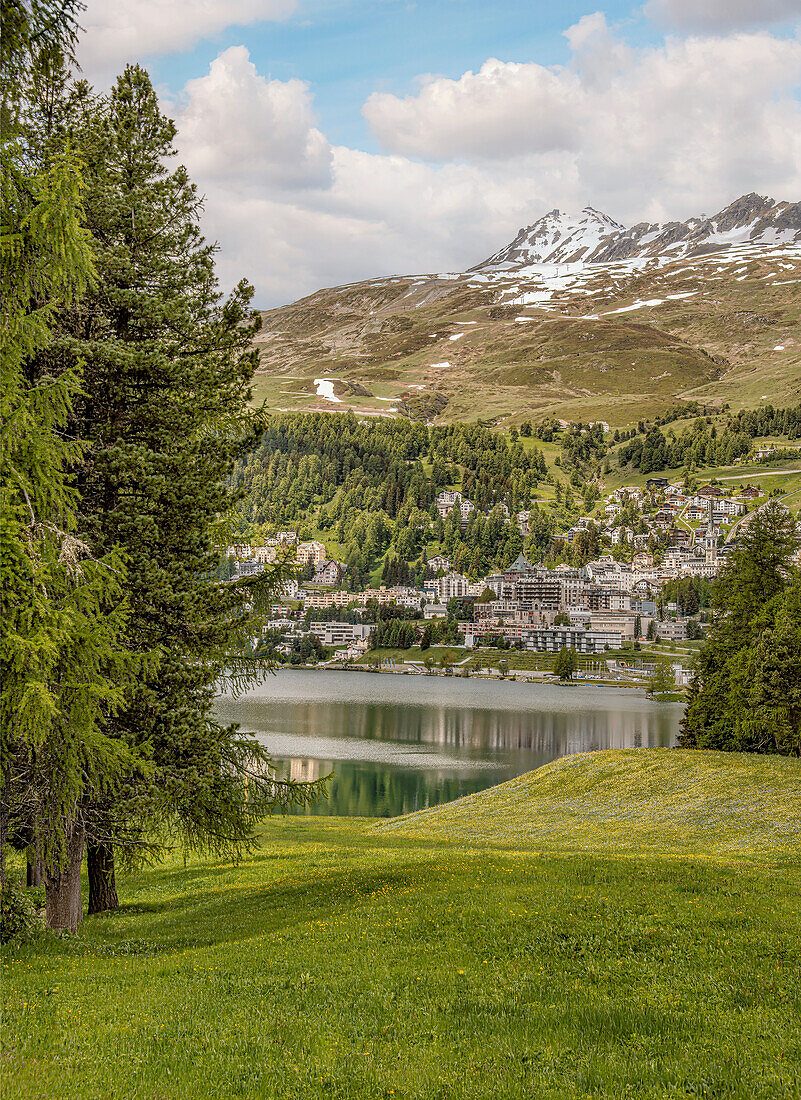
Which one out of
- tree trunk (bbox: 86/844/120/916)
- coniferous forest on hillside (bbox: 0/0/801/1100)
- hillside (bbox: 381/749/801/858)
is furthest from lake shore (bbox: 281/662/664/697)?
Result: tree trunk (bbox: 86/844/120/916)

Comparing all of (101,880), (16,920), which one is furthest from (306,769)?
(16,920)

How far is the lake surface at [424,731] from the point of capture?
5984cm

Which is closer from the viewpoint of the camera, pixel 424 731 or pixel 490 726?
pixel 424 731

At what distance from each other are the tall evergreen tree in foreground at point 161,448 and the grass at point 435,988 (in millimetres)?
2487

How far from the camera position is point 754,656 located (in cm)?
4231

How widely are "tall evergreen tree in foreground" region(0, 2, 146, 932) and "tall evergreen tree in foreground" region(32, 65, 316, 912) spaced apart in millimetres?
3334

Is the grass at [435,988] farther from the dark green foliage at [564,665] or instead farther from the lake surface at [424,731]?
the dark green foliage at [564,665]

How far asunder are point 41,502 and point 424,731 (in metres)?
83.8

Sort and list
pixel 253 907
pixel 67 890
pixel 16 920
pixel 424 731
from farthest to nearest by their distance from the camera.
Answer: pixel 424 731 < pixel 253 907 < pixel 67 890 < pixel 16 920

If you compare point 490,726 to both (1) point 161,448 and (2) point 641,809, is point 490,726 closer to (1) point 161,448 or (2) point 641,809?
(2) point 641,809

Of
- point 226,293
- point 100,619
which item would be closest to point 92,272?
point 100,619

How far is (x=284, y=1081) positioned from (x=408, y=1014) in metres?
2.01

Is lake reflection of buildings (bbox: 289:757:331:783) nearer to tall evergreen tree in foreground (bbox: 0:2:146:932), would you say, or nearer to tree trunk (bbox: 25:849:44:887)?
tree trunk (bbox: 25:849:44:887)

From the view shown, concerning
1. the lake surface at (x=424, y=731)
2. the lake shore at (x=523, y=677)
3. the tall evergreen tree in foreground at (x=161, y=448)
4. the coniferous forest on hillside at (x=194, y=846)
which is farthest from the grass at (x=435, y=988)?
the lake shore at (x=523, y=677)
